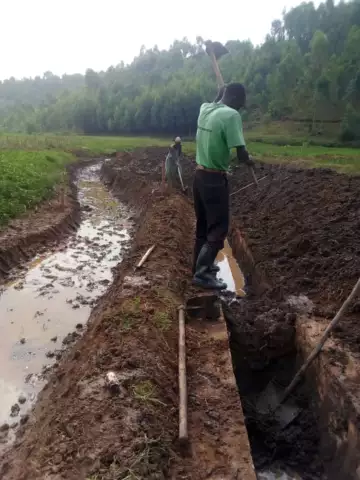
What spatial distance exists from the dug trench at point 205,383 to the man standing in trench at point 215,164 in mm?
790

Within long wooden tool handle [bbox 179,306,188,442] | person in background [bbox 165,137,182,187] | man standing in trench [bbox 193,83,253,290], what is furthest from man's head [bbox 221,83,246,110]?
person in background [bbox 165,137,182,187]

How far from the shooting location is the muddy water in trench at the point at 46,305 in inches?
200

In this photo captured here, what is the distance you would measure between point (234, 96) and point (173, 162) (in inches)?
372

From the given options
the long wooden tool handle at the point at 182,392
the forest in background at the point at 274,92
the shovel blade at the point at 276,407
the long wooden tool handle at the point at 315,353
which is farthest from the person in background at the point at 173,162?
the forest in background at the point at 274,92

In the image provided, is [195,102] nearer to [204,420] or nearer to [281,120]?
[281,120]

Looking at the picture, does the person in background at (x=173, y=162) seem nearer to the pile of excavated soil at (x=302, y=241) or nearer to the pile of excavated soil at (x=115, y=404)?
the pile of excavated soil at (x=302, y=241)

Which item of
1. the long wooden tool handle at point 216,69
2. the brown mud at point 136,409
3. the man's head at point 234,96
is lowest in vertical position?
the brown mud at point 136,409

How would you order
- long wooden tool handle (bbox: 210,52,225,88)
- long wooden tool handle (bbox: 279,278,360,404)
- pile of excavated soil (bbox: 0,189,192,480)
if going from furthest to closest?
1. long wooden tool handle (bbox: 210,52,225,88)
2. long wooden tool handle (bbox: 279,278,360,404)
3. pile of excavated soil (bbox: 0,189,192,480)

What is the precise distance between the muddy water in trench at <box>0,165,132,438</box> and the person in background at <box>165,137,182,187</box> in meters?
3.21

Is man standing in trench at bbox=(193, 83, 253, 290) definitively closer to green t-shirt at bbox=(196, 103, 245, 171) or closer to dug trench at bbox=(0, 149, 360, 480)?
green t-shirt at bbox=(196, 103, 245, 171)

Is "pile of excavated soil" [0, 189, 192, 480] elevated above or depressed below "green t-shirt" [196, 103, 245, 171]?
below

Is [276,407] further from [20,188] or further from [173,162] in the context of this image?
[173,162]

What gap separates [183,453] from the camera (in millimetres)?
3289

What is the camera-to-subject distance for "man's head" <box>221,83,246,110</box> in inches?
205
